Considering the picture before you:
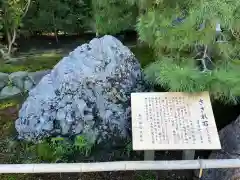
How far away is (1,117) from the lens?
Result: 15.5 feet

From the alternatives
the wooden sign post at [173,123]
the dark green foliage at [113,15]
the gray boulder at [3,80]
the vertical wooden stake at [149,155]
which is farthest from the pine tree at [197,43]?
the gray boulder at [3,80]

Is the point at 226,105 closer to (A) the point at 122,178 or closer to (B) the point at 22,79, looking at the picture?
(A) the point at 122,178

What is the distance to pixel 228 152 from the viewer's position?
378 centimetres

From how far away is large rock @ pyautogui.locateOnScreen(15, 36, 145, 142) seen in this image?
4.07m

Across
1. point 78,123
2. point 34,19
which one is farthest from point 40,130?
point 34,19

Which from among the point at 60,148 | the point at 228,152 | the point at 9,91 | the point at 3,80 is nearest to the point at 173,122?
the point at 228,152

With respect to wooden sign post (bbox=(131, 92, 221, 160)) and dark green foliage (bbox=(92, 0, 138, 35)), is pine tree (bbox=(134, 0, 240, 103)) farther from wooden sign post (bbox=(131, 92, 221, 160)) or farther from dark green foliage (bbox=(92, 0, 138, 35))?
dark green foliage (bbox=(92, 0, 138, 35))

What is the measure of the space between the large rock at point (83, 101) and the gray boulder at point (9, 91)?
1.05m

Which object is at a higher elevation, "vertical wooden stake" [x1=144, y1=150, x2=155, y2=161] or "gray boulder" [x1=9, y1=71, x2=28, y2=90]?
"gray boulder" [x1=9, y1=71, x2=28, y2=90]

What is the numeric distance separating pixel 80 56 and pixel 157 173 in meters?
1.58

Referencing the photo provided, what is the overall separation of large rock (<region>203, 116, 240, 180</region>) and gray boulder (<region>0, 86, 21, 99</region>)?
112 inches

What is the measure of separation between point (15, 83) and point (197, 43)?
2.80 metres

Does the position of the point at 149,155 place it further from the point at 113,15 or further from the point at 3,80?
the point at 113,15

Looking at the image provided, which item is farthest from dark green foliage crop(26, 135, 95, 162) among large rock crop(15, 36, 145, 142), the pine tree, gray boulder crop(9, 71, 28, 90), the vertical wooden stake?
gray boulder crop(9, 71, 28, 90)
